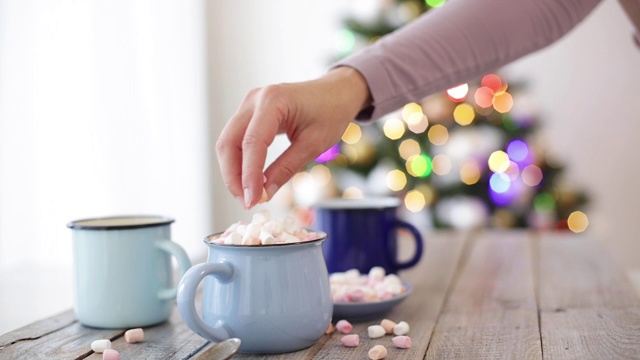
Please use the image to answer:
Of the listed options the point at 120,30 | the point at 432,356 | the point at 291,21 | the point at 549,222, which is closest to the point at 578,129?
the point at 549,222

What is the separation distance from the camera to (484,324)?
3.24 feet

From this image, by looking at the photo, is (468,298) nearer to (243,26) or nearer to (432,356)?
(432,356)

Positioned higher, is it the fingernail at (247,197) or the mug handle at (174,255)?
the fingernail at (247,197)

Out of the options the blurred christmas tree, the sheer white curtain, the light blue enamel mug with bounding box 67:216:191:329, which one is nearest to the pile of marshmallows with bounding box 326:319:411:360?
the light blue enamel mug with bounding box 67:216:191:329

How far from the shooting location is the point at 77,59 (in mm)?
2682

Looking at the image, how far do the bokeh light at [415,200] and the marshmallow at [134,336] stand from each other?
2788mm

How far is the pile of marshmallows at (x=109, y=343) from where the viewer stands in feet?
2.71

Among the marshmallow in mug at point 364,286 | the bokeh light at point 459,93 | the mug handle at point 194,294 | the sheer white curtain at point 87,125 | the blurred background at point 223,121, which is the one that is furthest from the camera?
the bokeh light at point 459,93

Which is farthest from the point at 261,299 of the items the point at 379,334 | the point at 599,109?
the point at 599,109

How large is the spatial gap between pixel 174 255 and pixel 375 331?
298 millimetres

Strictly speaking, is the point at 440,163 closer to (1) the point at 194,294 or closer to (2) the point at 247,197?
(2) the point at 247,197

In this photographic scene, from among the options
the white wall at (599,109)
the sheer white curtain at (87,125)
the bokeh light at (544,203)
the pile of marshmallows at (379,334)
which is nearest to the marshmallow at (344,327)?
the pile of marshmallows at (379,334)

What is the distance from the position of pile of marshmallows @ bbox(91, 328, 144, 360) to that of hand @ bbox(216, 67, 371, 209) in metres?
0.22

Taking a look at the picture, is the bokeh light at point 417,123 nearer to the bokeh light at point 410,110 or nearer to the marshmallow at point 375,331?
the bokeh light at point 410,110
